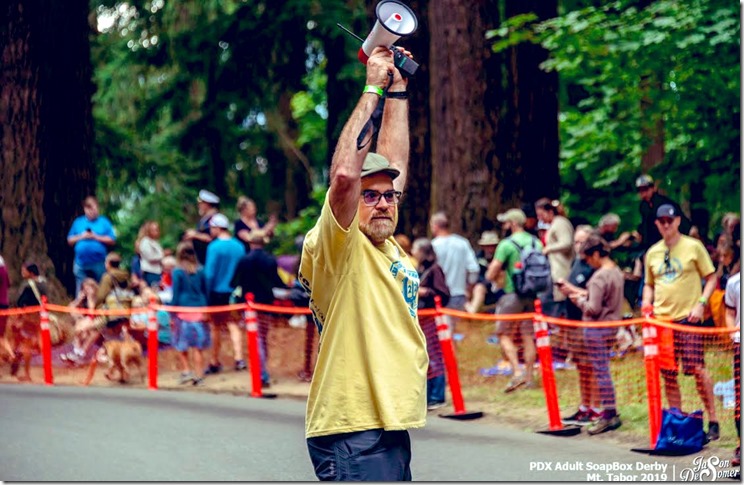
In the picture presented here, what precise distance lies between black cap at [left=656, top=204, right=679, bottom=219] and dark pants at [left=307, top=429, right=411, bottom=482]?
6.34m

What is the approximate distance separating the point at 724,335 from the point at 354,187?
6425 mm

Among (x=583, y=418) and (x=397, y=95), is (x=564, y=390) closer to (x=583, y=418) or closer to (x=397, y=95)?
(x=583, y=418)

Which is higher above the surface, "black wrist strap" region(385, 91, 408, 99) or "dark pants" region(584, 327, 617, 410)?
"black wrist strap" region(385, 91, 408, 99)

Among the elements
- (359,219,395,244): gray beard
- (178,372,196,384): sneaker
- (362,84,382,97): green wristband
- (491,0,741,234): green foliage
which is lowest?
(178,372,196,384): sneaker

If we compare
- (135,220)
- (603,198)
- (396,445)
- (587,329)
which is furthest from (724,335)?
(135,220)

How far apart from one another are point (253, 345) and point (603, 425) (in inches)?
175

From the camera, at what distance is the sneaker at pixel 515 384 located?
13.7 m

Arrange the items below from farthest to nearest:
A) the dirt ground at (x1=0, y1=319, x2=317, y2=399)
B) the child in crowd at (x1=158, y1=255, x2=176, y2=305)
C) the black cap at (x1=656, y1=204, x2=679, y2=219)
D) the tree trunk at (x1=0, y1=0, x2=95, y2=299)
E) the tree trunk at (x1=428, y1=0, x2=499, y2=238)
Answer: the tree trunk at (x1=0, y1=0, x2=95, y2=299), the child in crowd at (x1=158, y1=255, x2=176, y2=305), the tree trunk at (x1=428, y1=0, x2=499, y2=238), the dirt ground at (x1=0, y1=319, x2=317, y2=399), the black cap at (x1=656, y1=204, x2=679, y2=219)

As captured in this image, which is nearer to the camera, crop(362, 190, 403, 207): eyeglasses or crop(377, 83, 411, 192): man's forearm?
crop(362, 190, 403, 207): eyeglasses

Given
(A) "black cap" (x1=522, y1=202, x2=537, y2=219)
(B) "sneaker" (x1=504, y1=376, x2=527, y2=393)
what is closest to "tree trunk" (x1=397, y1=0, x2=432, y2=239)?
(A) "black cap" (x1=522, y1=202, x2=537, y2=219)

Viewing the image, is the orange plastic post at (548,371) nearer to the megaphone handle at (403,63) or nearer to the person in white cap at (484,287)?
the person in white cap at (484,287)

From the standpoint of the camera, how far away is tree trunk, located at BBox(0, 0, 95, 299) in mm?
20250

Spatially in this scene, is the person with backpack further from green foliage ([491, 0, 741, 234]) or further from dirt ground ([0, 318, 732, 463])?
green foliage ([491, 0, 741, 234])

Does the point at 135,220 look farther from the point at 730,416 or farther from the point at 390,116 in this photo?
the point at 390,116
